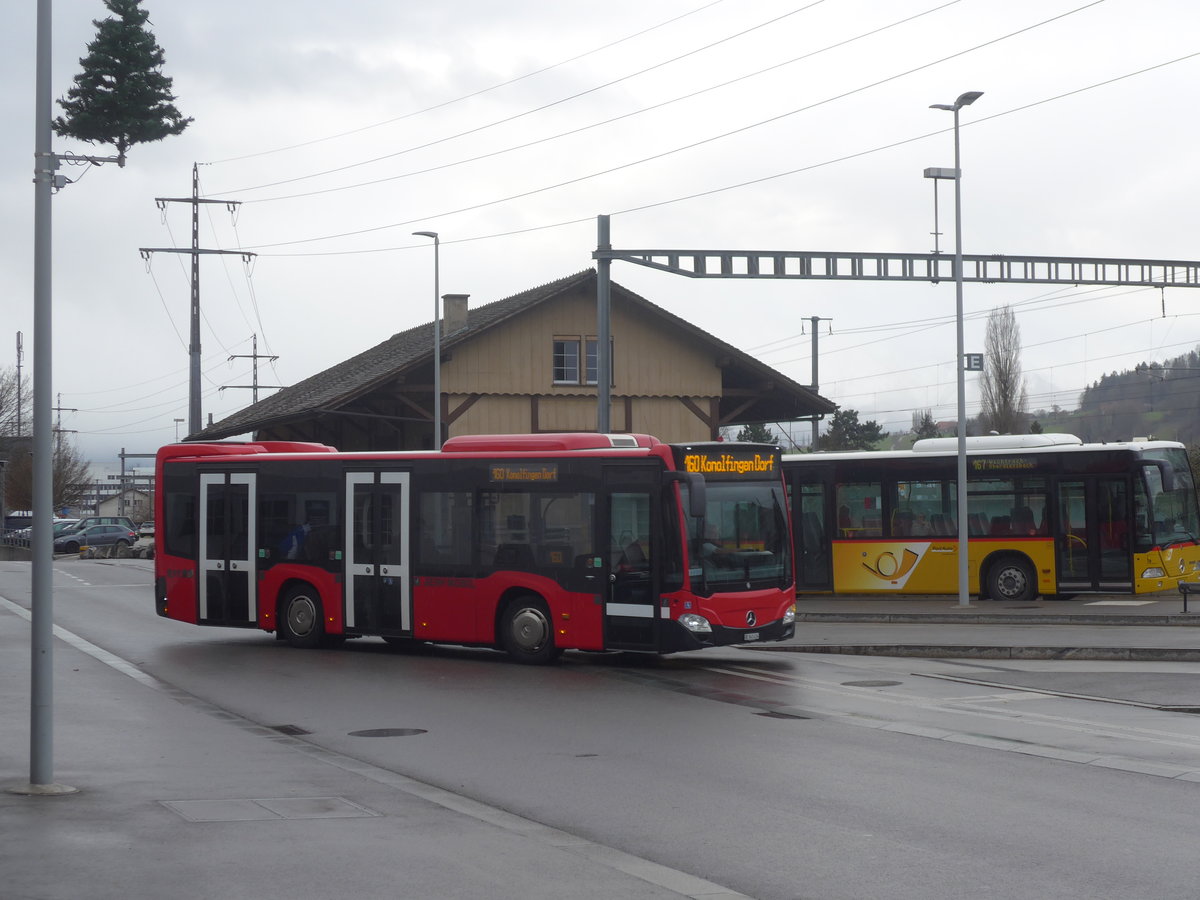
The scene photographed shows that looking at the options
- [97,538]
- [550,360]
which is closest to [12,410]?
[97,538]

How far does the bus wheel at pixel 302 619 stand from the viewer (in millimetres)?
20641

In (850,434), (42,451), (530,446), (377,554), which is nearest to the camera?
(42,451)

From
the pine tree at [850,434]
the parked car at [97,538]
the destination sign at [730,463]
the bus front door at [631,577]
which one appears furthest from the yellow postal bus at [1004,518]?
the pine tree at [850,434]

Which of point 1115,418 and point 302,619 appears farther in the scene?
point 1115,418

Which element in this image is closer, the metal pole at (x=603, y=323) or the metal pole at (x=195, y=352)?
the metal pole at (x=603, y=323)

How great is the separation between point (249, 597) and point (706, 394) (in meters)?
24.5

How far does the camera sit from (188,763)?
11039 mm

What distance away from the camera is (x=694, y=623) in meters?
17.2

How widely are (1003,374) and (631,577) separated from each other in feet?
217

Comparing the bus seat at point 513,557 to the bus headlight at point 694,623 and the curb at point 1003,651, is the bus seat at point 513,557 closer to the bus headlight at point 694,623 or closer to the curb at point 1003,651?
the bus headlight at point 694,623

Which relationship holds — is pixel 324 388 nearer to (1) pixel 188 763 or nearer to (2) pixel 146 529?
(2) pixel 146 529

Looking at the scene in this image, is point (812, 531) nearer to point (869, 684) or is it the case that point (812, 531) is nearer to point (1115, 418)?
point (869, 684)

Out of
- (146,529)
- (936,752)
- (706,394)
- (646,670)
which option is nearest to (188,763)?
(936,752)

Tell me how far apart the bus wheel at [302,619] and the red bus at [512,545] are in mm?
23
